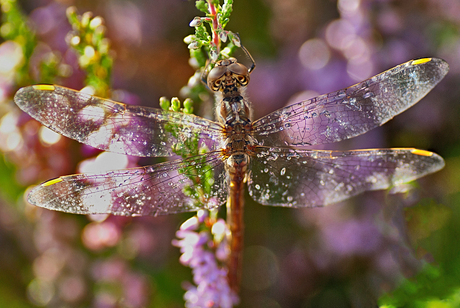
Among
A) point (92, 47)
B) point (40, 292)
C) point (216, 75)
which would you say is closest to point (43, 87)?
point (92, 47)

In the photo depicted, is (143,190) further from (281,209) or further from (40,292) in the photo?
(40,292)

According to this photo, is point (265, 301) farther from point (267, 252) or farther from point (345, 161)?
point (345, 161)

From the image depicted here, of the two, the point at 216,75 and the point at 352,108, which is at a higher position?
the point at 216,75

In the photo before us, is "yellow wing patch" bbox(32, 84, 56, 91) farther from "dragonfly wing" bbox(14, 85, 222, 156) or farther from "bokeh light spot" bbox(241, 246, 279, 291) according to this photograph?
"bokeh light spot" bbox(241, 246, 279, 291)

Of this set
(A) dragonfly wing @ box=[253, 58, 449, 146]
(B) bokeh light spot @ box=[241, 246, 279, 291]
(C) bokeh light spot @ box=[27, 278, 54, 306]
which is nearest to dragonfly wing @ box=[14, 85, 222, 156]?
(A) dragonfly wing @ box=[253, 58, 449, 146]

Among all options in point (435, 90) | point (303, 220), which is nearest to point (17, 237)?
point (303, 220)

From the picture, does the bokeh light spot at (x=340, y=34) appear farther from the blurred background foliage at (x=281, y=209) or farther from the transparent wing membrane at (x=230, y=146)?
the transparent wing membrane at (x=230, y=146)

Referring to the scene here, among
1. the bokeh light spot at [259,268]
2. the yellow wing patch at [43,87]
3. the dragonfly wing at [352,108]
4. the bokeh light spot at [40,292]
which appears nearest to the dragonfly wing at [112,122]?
the yellow wing patch at [43,87]
